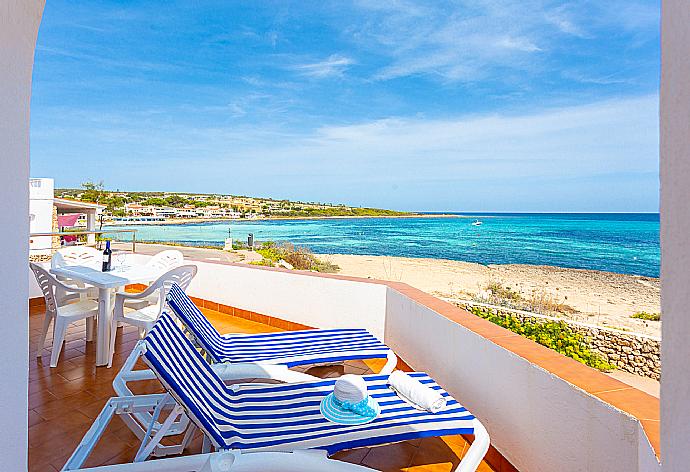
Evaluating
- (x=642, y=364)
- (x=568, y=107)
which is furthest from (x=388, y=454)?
(x=568, y=107)

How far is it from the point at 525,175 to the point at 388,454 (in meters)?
31.0

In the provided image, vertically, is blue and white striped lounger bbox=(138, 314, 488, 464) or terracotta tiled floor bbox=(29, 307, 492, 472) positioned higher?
blue and white striped lounger bbox=(138, 314, 488, 464)

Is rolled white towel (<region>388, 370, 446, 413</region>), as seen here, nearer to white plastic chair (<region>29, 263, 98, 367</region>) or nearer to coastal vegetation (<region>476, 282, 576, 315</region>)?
white plastic chair (<region>29, 263, 98, 367</region>)

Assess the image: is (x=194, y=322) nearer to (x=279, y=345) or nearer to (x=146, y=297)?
(x=279, y=345)

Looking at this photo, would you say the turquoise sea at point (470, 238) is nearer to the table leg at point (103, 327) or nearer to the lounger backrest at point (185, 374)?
the table leg at point (103, 327)

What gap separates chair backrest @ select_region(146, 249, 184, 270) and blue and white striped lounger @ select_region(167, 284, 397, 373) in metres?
1.45

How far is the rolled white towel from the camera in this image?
6.84 ft

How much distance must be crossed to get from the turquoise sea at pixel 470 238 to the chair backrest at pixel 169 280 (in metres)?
15.5

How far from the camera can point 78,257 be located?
14.7 ft

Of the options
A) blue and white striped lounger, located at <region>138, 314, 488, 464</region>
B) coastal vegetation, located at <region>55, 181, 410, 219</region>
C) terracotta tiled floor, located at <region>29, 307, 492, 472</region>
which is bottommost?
terracotta tiled floor, located at <region>29, 307, 492, 472</region>

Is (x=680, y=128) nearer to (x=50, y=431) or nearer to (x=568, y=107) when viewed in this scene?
(x=50, y=431)

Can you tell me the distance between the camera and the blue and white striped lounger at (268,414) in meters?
1.79

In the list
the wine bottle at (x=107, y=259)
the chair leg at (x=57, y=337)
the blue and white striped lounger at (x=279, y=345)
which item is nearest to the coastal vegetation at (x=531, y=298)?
the blue and white striped lounger at (x=279, y=345)

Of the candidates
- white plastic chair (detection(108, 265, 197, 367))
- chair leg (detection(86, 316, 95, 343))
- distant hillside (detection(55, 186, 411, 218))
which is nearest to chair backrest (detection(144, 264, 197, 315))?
white plastic chair (detection(108, 265, 197, 367))
